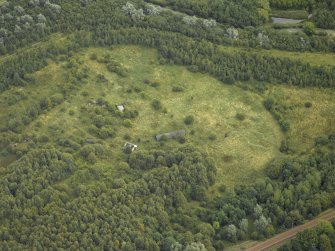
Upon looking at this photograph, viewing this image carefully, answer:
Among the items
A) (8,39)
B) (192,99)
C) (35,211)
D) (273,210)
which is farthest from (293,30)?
(35,211)

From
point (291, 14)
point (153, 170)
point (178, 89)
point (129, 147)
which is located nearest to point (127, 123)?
point (129, 147)

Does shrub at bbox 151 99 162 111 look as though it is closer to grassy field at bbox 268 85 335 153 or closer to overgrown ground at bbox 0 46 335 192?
overgrown ground at bbox 0 46 335 192

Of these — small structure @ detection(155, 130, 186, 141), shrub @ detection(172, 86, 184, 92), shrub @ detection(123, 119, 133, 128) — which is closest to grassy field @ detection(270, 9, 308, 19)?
shrub @ detection(172, 86, 184, 92)

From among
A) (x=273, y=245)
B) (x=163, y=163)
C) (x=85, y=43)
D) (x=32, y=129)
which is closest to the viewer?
(x=273, y=245)

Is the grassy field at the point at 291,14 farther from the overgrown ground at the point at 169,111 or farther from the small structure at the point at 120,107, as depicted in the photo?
the small structure at the point at 120,107

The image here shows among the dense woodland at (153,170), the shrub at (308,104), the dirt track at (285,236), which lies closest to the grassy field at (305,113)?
the shrub at (308,104)

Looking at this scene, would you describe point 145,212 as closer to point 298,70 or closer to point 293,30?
Answer: point 298,70
